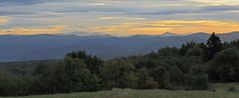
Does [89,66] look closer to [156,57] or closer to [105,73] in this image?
[105,73]

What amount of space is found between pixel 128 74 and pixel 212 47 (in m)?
22.1

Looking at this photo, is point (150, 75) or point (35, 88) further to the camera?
point (150, 75)

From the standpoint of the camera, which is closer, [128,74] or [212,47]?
[128,74]

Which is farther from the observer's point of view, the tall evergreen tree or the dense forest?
the tall evergreen tree

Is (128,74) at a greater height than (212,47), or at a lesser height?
lesser

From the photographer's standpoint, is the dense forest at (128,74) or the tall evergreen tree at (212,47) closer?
the dense forest at (128,74)

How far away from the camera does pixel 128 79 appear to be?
3263 inches

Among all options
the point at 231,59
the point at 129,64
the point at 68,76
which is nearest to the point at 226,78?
the point at 231,59

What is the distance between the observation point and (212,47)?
100375mm

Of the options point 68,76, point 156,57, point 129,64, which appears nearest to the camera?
point 68,76

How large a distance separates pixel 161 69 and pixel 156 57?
2527 centimetres

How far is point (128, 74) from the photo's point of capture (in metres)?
86.9

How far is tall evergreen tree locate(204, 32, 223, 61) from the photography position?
328 feet

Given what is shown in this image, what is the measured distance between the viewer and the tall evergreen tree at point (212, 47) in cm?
9988
